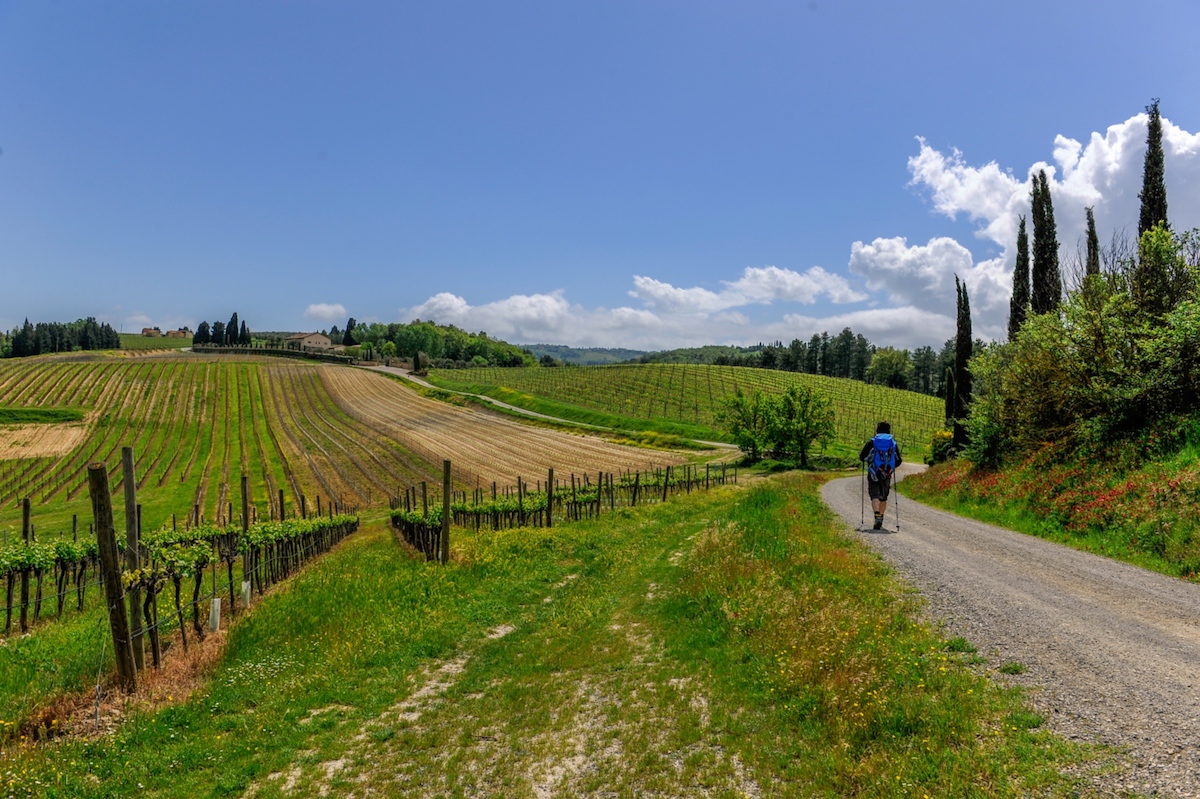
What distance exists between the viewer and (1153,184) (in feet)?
81.6

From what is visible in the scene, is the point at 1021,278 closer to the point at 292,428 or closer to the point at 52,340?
the point at 292,428

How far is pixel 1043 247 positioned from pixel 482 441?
179 ft

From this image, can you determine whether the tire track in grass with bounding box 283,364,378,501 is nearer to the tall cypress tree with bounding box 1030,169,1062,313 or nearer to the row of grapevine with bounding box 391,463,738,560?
the row of grapevine with bounding box 391,463,738,560

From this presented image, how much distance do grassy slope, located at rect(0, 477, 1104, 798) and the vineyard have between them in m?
68.6

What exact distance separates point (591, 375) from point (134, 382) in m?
78.8

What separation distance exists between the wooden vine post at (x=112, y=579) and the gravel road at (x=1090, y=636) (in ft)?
40.1

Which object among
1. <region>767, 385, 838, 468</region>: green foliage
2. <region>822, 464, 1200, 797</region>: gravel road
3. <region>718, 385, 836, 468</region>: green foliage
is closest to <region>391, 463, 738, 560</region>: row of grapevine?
<region>822, 464, 1200, 797</region>: gravel road

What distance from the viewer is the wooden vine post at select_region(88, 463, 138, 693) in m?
9.03

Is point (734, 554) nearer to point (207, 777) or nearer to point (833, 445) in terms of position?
point (207, 777)

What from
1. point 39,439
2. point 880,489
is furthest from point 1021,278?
point 39,439

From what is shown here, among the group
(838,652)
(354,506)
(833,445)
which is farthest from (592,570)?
(833,445)

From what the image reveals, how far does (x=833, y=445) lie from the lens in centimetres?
7600

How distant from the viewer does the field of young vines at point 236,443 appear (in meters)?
45.3

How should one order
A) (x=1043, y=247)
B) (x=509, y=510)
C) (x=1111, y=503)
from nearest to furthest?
(x=1111, y=503), (x=509, y=510), (x=1043, y=247)
